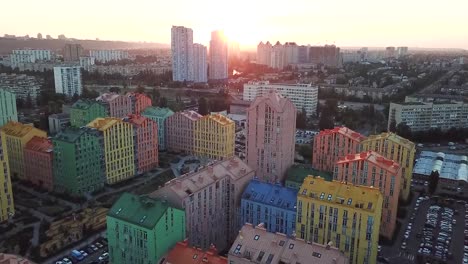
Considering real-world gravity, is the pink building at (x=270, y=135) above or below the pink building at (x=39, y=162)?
above

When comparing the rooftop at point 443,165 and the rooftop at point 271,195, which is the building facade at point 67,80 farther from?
the rooftop at point 443,165

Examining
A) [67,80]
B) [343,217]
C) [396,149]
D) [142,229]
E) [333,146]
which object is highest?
[67,80]

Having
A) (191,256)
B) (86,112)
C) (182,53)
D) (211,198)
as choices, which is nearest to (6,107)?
(86,112)

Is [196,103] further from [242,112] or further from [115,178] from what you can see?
[115,178]

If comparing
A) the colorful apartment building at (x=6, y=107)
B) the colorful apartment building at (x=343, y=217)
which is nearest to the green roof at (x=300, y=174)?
the colorful apartment building at (x=343, y=217)

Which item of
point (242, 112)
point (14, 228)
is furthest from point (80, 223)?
point (242, 112)

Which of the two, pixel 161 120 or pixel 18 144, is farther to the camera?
pixel 161 120

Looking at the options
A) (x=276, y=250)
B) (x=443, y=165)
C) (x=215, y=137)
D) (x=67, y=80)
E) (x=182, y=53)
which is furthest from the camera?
(x=182, y=53)

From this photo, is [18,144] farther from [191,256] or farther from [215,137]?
[191,256]
